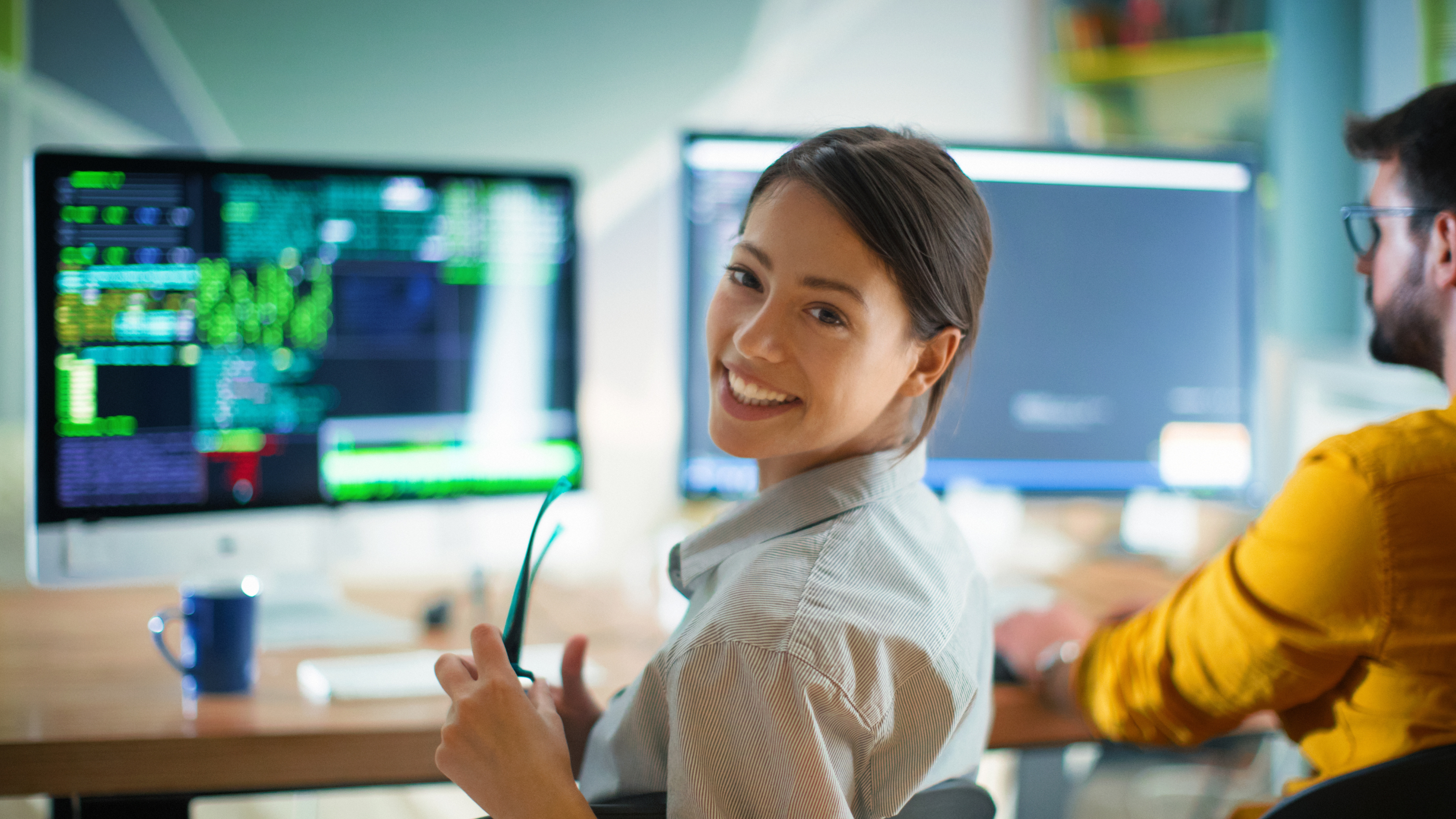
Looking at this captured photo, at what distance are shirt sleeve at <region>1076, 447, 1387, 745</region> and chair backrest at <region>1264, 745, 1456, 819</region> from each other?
201 mm

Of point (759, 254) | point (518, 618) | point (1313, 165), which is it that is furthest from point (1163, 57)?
point (518, 618)

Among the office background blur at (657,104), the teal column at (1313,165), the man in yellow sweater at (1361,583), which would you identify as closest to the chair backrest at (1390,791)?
the man in yellow sweater at (1361,583)

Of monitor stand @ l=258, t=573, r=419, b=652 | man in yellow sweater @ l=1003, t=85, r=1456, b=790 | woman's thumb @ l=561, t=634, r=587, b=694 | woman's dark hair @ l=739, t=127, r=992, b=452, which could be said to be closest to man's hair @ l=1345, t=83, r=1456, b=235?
man in yellow sweater @ l=1003, t=85, r=1456, b=790

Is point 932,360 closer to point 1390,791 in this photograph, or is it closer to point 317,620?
point 1390,791

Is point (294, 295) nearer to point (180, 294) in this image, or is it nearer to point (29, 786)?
point (180, 294)

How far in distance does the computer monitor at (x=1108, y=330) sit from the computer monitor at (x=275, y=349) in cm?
30

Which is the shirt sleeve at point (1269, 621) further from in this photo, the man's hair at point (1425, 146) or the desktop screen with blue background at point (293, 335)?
the desktop screen with blue background at point (293, 335)

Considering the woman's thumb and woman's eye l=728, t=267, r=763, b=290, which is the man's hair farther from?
the woman's thumb

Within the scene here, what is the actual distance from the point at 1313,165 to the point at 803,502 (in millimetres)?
2380

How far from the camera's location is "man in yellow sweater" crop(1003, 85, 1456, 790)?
87 cm

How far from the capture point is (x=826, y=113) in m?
2.34

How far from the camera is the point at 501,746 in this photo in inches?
29.4

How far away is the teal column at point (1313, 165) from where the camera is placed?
2.57m

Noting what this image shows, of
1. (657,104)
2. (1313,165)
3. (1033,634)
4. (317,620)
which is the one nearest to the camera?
(1033,634)
